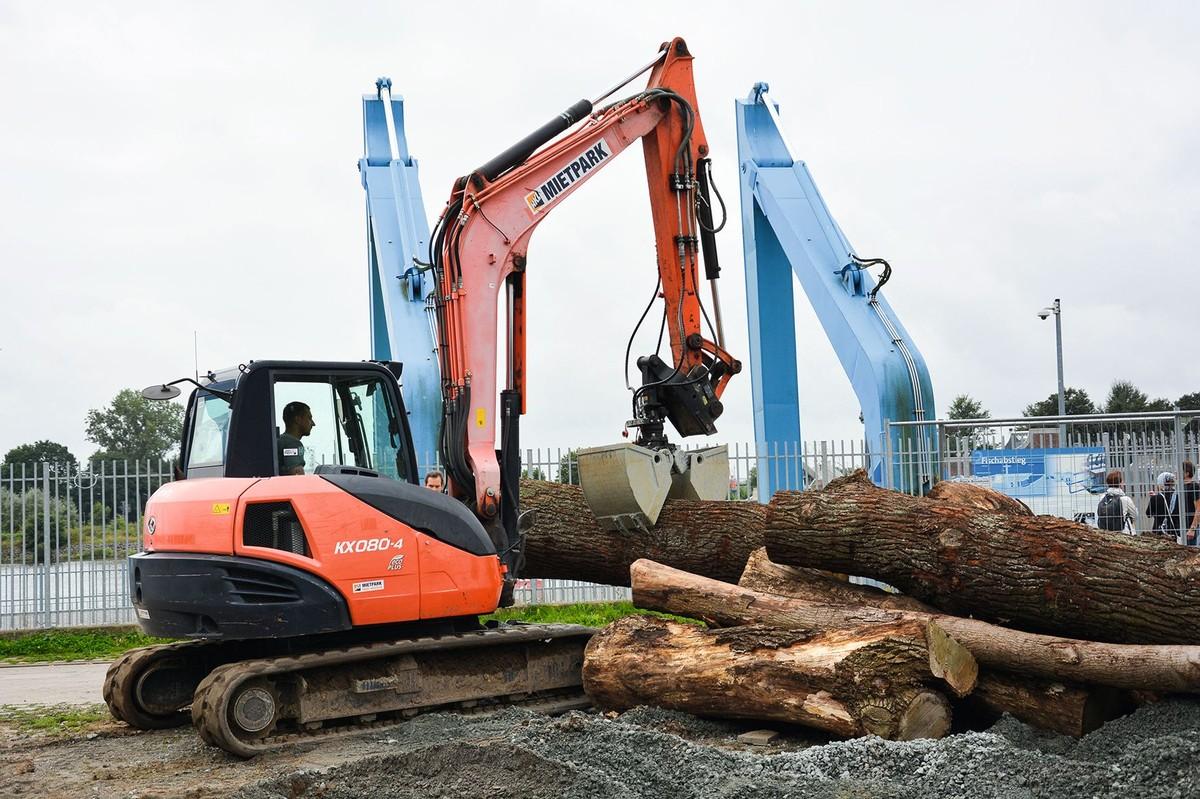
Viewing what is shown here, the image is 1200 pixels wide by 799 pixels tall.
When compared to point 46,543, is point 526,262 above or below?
above

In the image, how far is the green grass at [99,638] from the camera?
14391 mm

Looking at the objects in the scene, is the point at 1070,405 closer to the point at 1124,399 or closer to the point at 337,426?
the point at 1124,399

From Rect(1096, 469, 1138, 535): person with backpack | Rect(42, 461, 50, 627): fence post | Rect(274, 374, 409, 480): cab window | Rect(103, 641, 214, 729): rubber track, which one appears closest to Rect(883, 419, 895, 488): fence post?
Rect(1096, 469, 1138, 535): person with backpack

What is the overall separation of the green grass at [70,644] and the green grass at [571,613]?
4.14 metres

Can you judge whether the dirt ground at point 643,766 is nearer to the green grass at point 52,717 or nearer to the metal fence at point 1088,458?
the green grass at point 52,717

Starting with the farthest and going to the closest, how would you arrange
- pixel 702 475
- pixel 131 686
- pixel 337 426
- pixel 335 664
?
pixel 702 475
pixel 131 686
pixel 337 426
pixel 335 664

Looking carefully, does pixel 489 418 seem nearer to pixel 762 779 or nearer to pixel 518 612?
pixel 762 779

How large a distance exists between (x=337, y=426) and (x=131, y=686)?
238 centimetres

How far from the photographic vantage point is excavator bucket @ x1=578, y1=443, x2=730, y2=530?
31.3 ft

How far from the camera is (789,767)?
6.21m

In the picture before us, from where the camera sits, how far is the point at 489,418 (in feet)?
29.3

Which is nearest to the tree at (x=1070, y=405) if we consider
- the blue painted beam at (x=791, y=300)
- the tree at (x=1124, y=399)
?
the tree at (x=1124, y=399)

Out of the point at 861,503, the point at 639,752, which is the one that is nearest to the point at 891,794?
the point at 639,752

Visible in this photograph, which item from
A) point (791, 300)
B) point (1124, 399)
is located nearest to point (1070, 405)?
point (1124, 399)
